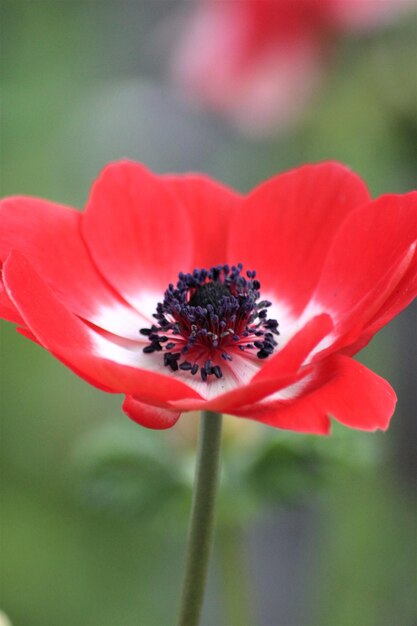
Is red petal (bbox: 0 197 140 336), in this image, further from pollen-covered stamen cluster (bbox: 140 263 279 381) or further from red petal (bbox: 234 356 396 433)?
red petal (bbox: 234 356 396 433)

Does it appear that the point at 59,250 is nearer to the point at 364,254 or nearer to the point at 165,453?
the point at 364,254

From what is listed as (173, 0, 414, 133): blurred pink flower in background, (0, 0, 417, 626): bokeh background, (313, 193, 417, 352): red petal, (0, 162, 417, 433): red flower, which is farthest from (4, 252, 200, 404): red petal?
(173, 0, 414, 133): blurred pink flower in background

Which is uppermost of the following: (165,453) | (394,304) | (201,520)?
(394,304)

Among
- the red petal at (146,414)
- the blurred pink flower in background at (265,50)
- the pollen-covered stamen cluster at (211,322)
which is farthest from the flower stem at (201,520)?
the blurred pink flower in background at (265,50)

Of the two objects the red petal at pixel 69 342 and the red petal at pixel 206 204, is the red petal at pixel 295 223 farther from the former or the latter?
the red petal at pixel 69 342

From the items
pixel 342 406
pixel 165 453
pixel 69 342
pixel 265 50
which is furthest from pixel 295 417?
pixel 265 50
